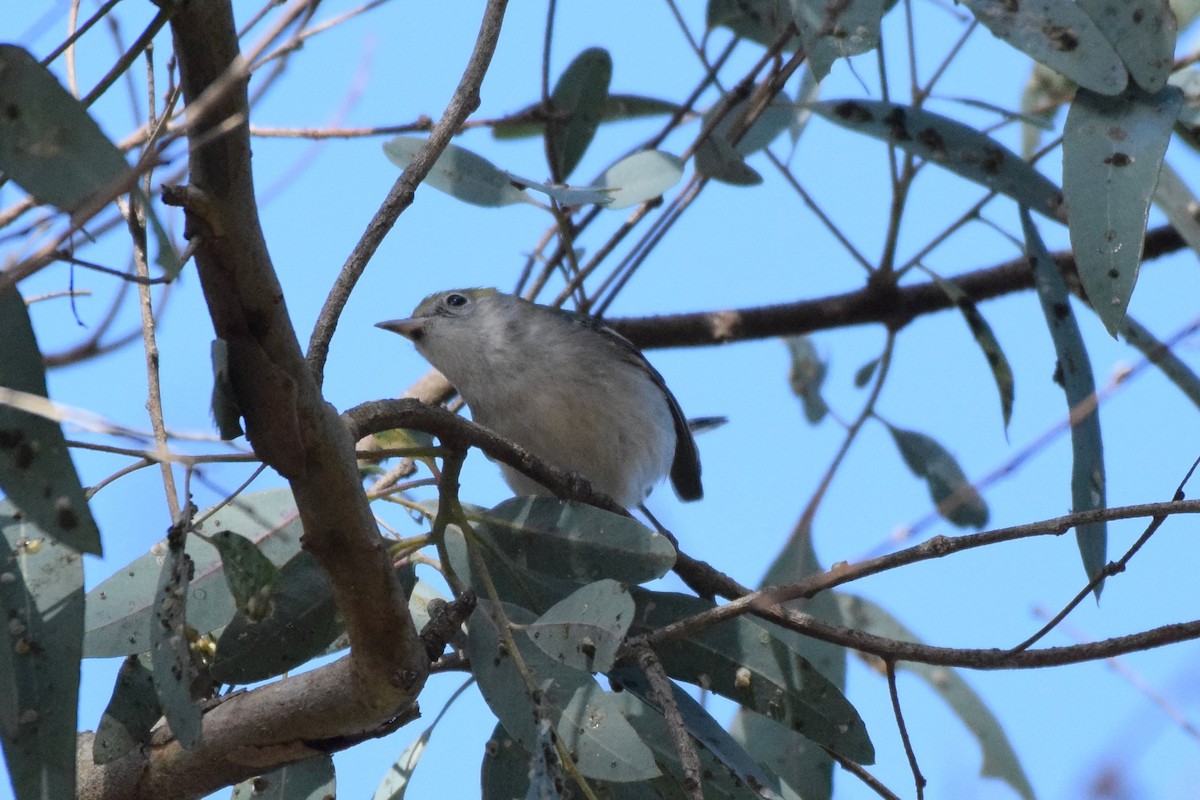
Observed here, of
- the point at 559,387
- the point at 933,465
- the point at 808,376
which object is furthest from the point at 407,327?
the point at 933,465

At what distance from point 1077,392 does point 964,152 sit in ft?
2.20

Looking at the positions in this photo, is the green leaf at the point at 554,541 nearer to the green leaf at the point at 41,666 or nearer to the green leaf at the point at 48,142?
the green leaf at the point at 41,666

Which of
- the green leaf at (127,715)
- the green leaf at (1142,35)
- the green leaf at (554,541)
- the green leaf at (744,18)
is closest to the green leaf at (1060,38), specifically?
the green leaf at (1142,35)

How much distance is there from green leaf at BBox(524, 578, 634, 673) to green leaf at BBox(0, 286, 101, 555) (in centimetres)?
75

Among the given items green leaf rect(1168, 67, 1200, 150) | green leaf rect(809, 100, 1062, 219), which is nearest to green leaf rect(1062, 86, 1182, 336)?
green leaf rect(1168, 67, 1200, 150)

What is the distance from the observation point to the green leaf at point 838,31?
8.20 feet

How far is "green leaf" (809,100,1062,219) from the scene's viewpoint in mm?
3244

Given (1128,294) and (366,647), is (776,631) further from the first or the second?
(366,647)

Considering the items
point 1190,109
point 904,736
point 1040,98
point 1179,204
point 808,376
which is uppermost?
point 1040,98

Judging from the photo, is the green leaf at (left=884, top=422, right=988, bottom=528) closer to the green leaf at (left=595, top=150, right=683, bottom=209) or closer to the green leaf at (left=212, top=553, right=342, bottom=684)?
the green leaf at (left=595, top=150, right=683, bottom=209)

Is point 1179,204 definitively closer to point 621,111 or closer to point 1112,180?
point 1112,180

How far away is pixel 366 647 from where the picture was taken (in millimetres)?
2008

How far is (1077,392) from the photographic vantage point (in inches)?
117

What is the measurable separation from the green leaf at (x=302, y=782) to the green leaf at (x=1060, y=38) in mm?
1947
